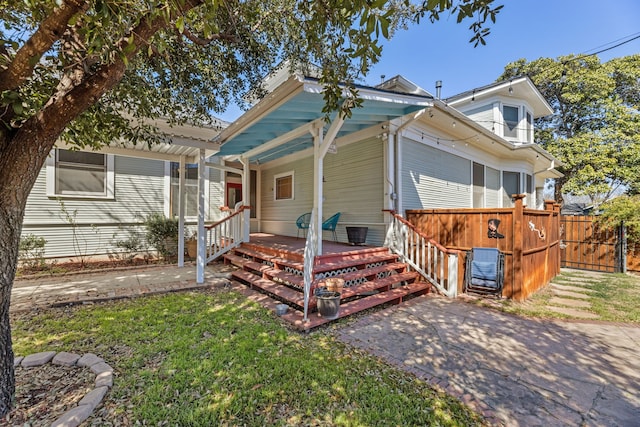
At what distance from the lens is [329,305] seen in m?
3.76

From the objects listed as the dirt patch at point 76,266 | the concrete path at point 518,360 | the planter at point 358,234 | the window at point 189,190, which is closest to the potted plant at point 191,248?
the dirt patch at point 76,266

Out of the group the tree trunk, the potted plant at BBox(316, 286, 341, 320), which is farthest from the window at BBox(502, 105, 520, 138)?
the tree trunk

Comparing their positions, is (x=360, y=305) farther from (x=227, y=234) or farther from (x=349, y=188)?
(x=227, y=234)

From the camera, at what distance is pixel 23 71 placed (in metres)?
1.79

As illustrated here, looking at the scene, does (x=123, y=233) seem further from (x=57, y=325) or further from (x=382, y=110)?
(x=382, y=110)

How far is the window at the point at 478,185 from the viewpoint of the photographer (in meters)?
8.96

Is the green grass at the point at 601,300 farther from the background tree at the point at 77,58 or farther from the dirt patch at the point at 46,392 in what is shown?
the dirt patch at the point at 46,392

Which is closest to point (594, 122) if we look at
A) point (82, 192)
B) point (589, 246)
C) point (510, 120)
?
point (510, 120)

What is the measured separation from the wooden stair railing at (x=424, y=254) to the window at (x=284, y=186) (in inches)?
162

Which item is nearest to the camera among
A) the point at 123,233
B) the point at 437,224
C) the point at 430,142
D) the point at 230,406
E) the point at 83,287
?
the point at 230,406

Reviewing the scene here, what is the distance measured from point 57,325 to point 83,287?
6.32 ft

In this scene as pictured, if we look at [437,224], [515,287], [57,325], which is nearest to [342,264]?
[437,224]

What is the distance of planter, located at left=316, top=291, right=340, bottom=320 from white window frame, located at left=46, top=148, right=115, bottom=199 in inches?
296

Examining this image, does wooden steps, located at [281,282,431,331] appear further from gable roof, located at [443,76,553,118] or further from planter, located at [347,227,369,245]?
gable roof, located at [443,76,553,118]
